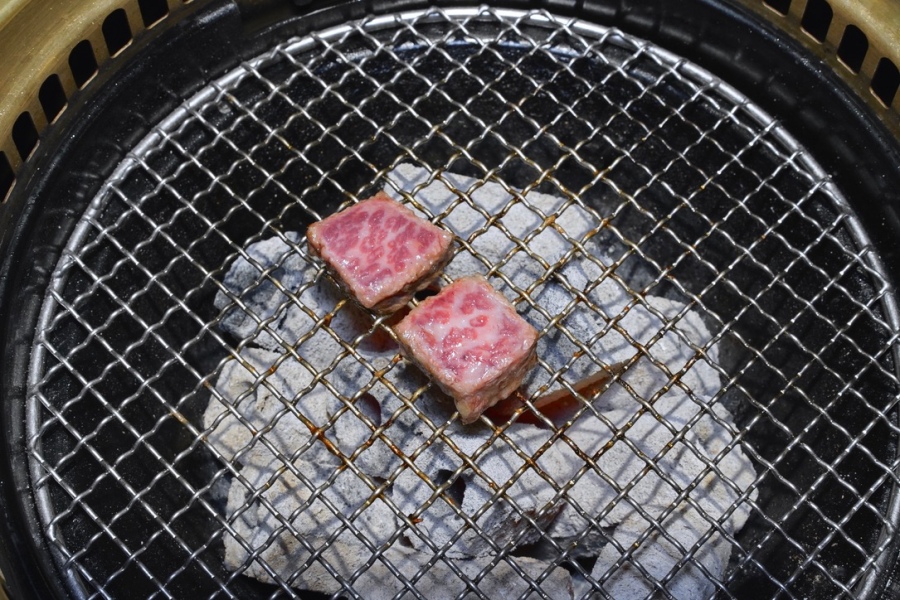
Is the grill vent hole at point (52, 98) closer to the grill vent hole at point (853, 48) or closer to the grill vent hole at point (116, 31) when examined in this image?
the grill vent hole at point (116, 31)

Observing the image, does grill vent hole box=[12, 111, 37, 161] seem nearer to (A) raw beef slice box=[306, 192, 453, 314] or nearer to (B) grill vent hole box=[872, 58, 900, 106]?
(A) raw beef slice box=[306, 192, 453, 314]

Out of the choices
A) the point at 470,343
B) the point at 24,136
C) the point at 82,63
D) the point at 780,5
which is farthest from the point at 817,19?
the point at 24,136

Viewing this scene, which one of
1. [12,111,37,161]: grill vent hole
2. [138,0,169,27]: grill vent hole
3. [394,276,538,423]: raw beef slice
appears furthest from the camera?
[138,0,169,27]: grill vent hole

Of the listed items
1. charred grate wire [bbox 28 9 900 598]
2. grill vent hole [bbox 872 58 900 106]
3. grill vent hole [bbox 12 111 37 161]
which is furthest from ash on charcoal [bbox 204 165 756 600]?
grill vent hole [bbox 872 58 900 106]

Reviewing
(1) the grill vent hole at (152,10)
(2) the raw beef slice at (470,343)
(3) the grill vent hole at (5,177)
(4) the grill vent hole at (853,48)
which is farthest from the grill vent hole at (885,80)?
(3) the grill vent hole at (5,177)

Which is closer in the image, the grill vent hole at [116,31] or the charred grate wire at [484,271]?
the charred grate wire at [484,271]

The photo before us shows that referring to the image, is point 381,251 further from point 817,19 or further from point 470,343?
point 817,19
